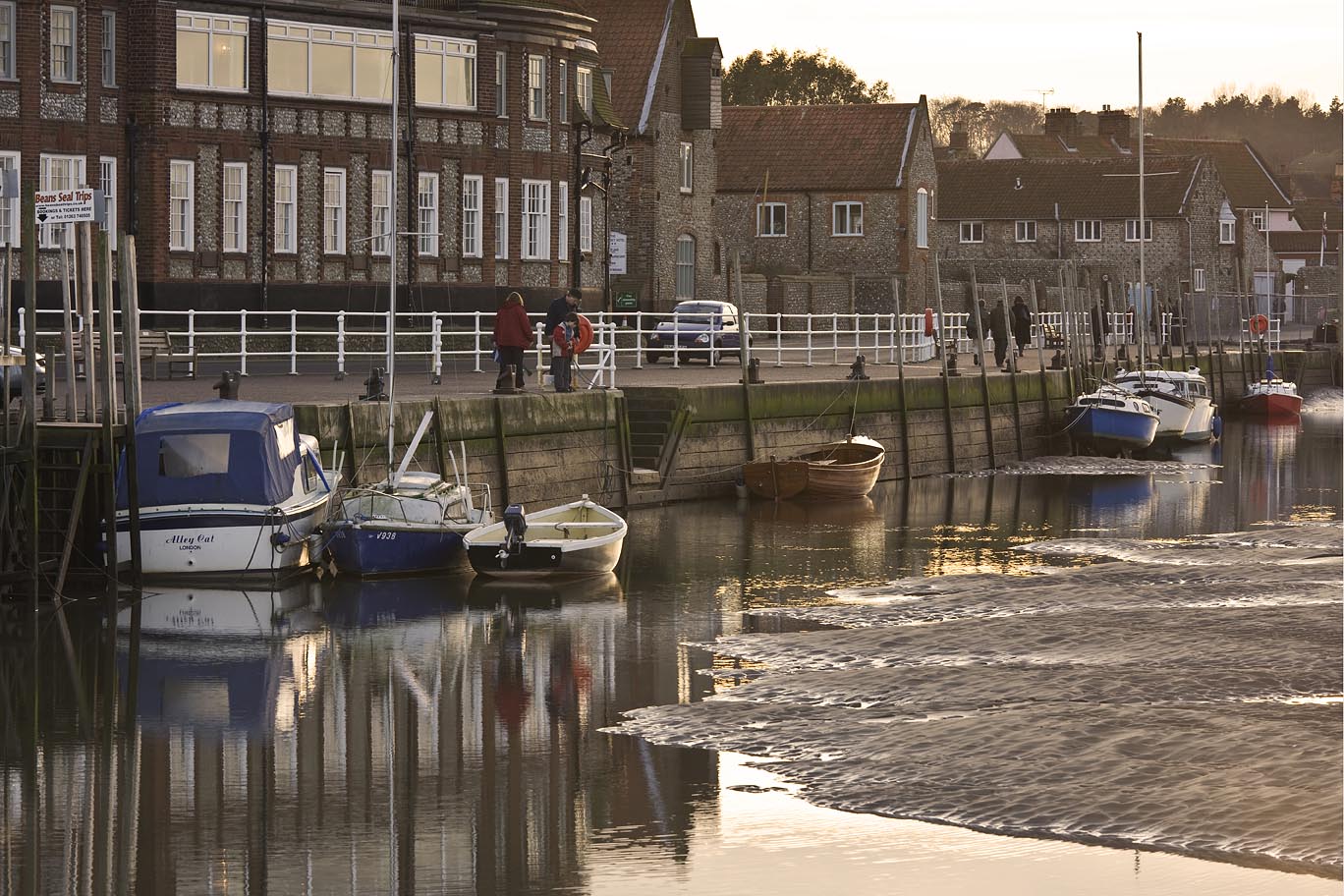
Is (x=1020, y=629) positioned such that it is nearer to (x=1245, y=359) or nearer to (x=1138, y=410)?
(x=1138, y=410)

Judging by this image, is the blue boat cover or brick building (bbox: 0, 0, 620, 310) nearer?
the blue boat cover

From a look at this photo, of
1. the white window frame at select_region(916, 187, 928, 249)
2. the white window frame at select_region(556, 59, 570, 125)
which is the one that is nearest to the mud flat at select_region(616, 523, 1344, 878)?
the white window frame at select_region(556, 59, 570, 125)

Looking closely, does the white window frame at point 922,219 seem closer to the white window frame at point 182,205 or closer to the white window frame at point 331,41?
the white window frame at point 331,41

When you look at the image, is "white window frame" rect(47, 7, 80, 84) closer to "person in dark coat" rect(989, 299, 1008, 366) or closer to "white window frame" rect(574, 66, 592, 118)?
"white window frame" rect(574, 66, 592, 118)

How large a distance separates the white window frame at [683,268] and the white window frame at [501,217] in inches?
508

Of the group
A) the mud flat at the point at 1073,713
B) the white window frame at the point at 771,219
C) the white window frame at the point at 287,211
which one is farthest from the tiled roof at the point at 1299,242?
the mud flat at the point at 1073,713

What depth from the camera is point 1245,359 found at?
240 feet

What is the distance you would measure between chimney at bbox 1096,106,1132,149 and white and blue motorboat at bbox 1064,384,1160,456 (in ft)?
212

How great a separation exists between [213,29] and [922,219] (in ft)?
118

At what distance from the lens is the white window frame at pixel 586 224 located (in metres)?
53.7

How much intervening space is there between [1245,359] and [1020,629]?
5618 cm

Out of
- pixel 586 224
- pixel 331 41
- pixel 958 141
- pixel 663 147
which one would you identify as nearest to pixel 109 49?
pixel 331 41

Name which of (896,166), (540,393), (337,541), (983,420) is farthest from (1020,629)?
(896,166)

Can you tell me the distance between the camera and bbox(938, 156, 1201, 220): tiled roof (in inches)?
3563
